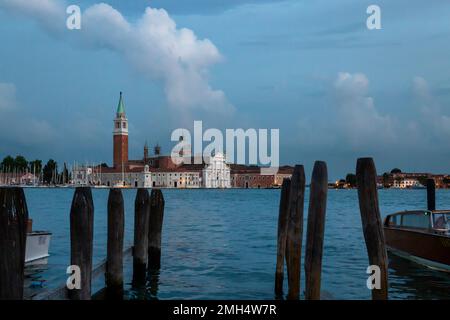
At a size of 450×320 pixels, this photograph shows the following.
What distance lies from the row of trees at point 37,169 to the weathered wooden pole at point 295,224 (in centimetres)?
14008

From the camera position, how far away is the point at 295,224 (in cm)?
824

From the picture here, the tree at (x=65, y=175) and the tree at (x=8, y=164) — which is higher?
the tree at (x=8, y=164)

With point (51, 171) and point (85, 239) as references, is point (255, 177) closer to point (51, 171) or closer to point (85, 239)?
point (51, 171)

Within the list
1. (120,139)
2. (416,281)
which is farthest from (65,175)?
(416,281)

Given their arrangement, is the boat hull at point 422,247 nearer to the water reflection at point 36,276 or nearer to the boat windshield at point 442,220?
the boat windshield at point 442,220

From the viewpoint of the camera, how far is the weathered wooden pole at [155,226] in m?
11.5

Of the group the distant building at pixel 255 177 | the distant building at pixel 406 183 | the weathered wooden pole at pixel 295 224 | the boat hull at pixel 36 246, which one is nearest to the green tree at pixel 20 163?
the distant building at pixel 255 177

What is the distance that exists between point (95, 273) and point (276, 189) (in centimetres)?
15338

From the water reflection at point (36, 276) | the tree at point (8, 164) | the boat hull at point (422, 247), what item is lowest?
the water reflection at point (36, 276)

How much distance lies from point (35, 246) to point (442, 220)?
359 inches
